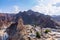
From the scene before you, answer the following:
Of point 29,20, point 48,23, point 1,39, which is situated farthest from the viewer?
point 29,20

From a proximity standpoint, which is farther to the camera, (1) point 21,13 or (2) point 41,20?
(1) point 21,13

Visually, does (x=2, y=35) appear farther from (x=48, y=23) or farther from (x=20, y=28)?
(x=48, y=23)

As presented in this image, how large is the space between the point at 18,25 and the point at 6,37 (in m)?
3.52

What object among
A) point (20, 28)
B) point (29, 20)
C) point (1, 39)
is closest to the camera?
point (20, 28)

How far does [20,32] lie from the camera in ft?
105

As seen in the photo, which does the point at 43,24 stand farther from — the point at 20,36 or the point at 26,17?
the point at 20,36

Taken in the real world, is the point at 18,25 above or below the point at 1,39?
above

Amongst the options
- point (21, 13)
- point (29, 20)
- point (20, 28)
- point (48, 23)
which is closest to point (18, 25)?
point (20, 28)

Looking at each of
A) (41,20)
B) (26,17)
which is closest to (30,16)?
(26,17)

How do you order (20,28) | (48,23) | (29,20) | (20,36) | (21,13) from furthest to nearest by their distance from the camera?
1. (21,13)
2. (29,20)
3. (48,23)
4. (20,28)
5. (20,36)

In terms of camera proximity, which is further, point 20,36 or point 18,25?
point 18,25

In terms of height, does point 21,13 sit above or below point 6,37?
above

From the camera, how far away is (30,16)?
14062 cm

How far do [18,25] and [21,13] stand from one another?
111m
